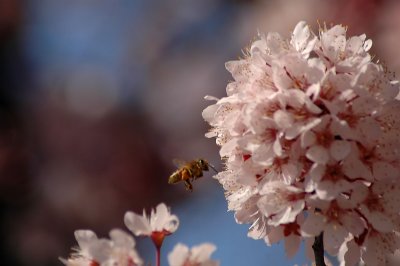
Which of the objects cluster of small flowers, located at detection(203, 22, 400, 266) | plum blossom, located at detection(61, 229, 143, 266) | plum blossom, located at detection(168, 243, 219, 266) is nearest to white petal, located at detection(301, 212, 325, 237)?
cluster of small flowers, located at detection(203, 22, 400, 266)

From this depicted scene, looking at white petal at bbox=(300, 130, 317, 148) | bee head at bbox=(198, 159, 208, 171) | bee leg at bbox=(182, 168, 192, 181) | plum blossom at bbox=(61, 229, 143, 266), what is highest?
bee head at bbox=(198, 159, 208, 171)

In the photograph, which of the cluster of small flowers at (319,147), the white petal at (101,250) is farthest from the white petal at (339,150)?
the white petal at (101,250)

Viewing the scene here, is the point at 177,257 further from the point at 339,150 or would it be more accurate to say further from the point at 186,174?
the point at 186,174

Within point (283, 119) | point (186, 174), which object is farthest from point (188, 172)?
point (283, 119)

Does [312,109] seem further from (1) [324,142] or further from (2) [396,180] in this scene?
(2) [396,180]

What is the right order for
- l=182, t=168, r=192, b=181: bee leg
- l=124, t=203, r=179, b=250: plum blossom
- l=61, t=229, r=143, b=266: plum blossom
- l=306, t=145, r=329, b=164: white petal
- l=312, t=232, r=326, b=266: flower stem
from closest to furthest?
l=61, t=229, r=143, b=266: plum blossom
l=124, t=203, r=179, b=250: plum blossom
l=306, t=145, r=329, b=164: white petal
l=312, t=232, r=326, b=266: flower stem
l=182, t=168, r=192, b=181: bee leg

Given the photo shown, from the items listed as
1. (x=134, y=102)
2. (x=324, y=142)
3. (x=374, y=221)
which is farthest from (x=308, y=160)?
(x=134, y=102)

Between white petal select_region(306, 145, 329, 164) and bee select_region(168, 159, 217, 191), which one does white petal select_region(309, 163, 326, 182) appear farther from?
bee select_region(168, 159, 217, 191)
